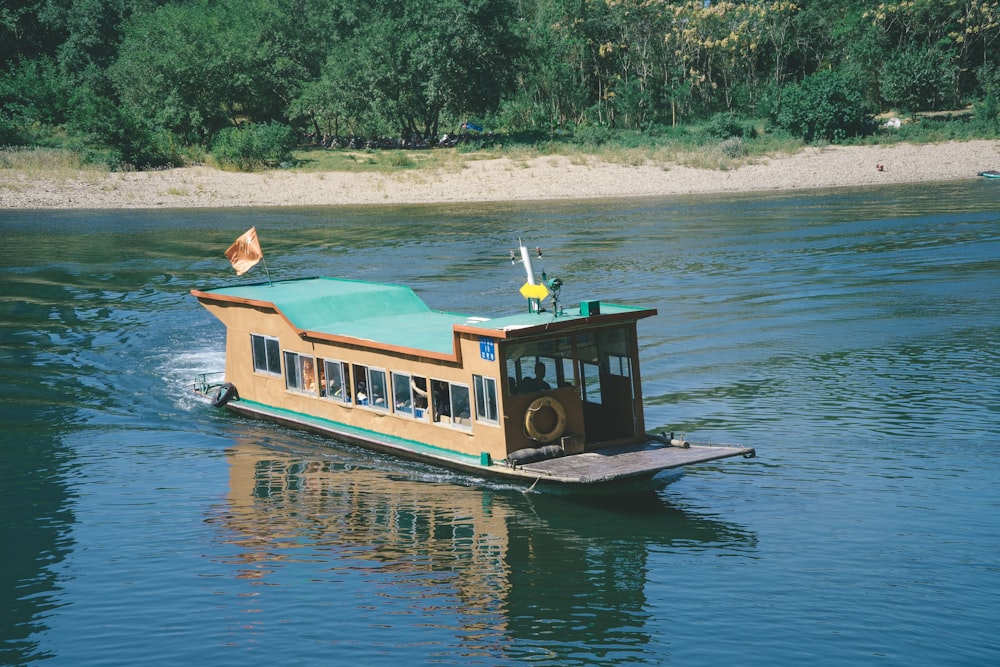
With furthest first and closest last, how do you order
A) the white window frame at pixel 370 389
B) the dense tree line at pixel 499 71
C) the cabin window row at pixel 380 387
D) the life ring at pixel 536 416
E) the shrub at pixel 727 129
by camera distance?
1. the dense tree line at pixel 499 71
2. the shrub at pixel 727 129
3. the white window frame at pixel 370 389
4. the cabin window row at pixel 380 387
5. the life ring at pixel 536 416

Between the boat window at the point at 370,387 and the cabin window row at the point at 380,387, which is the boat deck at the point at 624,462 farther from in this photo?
the boat window at the point at 370,387

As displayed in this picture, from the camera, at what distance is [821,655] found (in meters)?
14.0

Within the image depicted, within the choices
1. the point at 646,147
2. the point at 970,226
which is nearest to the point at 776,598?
the point at 970,226

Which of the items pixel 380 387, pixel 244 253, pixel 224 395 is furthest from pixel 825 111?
pixel 380 387

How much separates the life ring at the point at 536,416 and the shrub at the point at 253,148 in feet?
180

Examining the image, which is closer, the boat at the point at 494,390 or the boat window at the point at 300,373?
the boat at the point at 494,390

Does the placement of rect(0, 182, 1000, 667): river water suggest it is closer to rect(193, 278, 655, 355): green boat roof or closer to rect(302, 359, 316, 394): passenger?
rect(302, 359, 316, 394): passenger

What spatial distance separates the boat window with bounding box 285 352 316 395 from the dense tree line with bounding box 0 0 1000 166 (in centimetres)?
4891

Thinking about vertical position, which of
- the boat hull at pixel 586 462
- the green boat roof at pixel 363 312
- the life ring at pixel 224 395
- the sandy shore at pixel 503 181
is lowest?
the boat hull at pixel 586 462

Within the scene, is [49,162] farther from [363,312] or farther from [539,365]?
[539,365]

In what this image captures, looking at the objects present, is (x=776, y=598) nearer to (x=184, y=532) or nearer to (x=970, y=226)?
(x=184, y=532)

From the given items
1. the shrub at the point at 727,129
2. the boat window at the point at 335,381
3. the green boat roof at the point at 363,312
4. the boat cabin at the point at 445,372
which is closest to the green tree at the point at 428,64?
the shrub at the point at 727,129

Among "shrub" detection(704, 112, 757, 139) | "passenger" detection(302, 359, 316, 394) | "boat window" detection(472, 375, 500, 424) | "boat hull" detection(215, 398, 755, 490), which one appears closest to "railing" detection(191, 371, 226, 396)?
"passenger" detection(302, 359, 316, 394)

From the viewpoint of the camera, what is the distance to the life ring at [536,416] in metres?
19.8
